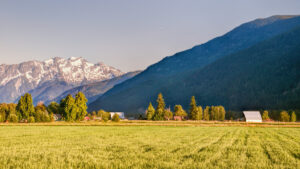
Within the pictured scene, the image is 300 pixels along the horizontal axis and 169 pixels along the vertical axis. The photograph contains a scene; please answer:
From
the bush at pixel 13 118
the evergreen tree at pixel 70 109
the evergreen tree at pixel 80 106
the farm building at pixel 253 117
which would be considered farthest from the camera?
the farm building at pixel 253 117

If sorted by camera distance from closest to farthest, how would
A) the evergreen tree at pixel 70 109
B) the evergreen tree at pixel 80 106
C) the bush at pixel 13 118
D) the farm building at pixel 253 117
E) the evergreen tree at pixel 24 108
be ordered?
the evergreen tree at pixel 70 109
the evergreen tree at pixel 80 106
the bush at pixel 13 118
the evergreen tree at pixel 24 108
the farm building at pixel 253 117

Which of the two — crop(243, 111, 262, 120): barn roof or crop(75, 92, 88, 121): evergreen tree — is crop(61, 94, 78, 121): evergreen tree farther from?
crop(243, 111, 262, 120): barn roof

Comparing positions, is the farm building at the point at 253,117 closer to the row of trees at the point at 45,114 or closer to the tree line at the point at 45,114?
the tree line at the point at 45,114

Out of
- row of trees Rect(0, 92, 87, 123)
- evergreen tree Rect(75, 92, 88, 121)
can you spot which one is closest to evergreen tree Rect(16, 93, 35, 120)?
row of trees Rect(0, 92, 87, 123)

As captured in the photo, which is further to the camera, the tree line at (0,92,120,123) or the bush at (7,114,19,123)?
the bush at (7,114,19,123)

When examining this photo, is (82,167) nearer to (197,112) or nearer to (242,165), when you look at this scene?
(242,165)

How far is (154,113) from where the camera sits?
141 metres

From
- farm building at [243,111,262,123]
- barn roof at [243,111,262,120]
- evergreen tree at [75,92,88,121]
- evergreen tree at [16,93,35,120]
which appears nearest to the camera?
evergreen tree at [75,92,88,121]

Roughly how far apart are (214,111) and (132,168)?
169247 millimetres

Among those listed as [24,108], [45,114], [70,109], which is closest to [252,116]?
[70,109]

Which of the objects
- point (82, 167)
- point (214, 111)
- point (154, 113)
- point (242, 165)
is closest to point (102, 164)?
point (82, 167)

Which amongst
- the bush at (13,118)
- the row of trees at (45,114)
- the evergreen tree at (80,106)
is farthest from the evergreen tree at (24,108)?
the evergreen tree at (80,106)

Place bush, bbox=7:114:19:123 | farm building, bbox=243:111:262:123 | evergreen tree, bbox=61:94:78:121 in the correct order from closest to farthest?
evergreen tree, bbox=61:94:78:121, bush, bbox=7:114:19:123, farm building, bbox=243:111:262:123

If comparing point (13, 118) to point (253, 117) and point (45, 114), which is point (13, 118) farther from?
point (253, 117)
